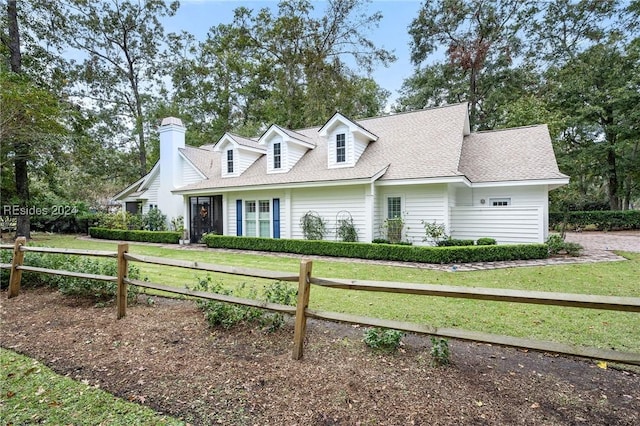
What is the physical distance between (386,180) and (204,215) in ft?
32.0

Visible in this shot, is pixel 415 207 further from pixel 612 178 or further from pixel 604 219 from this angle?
pixel 612 178

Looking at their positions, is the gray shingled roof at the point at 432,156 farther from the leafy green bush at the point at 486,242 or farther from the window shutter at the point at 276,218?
the leafy green bush at the point at 486,242

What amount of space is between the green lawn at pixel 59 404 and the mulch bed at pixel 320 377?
5.0 inches

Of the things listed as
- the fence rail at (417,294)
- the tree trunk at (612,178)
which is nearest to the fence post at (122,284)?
the fence rail at (417,294)

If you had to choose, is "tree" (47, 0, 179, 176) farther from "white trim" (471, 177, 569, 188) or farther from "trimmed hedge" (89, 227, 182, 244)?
"white trim" (471, 177, 569, 188)

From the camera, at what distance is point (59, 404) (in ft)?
9.63

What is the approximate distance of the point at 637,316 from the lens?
4.88 metres

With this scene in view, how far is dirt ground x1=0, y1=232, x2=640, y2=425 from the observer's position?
2.69 m

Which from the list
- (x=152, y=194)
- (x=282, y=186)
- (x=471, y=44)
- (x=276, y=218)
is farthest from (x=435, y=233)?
(x=471, y=44)

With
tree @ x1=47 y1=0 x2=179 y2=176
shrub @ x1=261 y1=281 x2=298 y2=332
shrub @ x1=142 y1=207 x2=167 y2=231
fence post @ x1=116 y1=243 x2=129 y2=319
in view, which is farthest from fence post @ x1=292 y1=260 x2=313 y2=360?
tree @ x1=47 y1=0 x2=179 y2=176

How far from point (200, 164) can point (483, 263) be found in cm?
1505

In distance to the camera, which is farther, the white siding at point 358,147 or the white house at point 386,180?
the white siding at point 358,147

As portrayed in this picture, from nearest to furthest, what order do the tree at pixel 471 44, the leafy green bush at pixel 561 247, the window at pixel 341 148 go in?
the leafy green bush at pixel 561 247
the window at pixel 341 148
the tree at pixel 471 44

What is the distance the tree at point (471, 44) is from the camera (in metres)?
23.4
